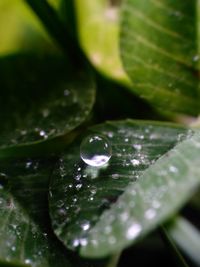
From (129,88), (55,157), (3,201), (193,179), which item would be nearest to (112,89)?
(129,88)

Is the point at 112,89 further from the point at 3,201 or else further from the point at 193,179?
the point at 193,179

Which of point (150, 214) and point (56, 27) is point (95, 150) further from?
point (56, 27)

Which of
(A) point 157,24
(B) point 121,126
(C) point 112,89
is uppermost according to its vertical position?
Answer: (A) point 157,24

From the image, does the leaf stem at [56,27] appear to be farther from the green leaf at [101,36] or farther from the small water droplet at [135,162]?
the small water droplet at [135,162]

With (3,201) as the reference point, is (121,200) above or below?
above

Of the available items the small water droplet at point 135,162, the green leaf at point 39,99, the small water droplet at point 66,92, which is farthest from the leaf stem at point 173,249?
the small water droplet at point 66,92

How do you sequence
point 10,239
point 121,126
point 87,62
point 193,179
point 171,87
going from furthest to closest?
point 87,62
point 171,87
point 121,126
point 10,239
point 193,179

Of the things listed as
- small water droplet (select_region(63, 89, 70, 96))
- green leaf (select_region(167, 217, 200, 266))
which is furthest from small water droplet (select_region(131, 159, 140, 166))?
small water droplet (select_region(63, 89, 70, 96))
